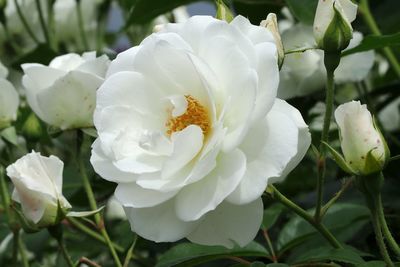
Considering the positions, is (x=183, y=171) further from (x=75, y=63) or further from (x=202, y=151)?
(x=75, y=63)

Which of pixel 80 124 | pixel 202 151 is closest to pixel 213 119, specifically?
pixel 202 151

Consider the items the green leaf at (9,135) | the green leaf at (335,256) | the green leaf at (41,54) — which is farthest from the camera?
Result: the green leaf at (41,54)

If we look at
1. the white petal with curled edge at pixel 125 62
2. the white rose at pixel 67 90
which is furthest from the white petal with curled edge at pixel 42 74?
the white petal with curled edge at pixel 125 62

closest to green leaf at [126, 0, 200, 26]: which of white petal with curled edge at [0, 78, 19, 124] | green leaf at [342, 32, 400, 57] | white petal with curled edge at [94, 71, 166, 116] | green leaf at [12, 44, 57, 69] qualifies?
green leaf at [12, 44, 57, 69]

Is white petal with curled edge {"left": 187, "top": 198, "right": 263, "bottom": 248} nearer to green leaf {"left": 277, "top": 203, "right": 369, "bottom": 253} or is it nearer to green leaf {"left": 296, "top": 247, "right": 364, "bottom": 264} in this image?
green leaf {"left": 296, "top": 247, "right": 364, "bottom": 264}

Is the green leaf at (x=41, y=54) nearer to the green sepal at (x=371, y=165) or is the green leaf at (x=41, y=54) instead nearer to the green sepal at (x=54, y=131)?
the green sepal at (x=54, y=131)

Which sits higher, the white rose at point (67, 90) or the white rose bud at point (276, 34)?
the white rose bud at point (276, 34)

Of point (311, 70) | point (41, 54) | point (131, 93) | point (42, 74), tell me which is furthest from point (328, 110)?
point (41, 54)

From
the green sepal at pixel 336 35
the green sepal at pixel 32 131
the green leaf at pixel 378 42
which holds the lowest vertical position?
the green sepal at pixel 32 131
